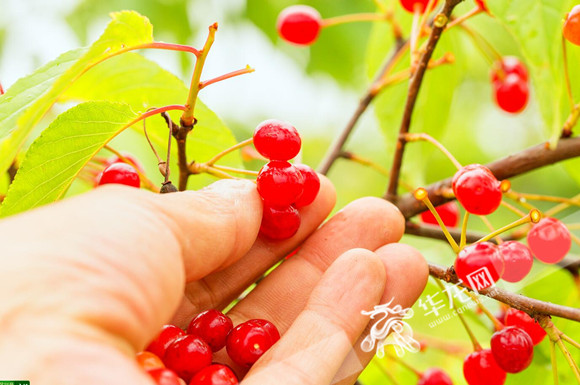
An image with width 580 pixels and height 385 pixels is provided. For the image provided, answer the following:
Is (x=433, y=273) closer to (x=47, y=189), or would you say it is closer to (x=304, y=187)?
(x=304, y=187)

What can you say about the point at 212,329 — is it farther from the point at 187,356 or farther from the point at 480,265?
the point at 480,265

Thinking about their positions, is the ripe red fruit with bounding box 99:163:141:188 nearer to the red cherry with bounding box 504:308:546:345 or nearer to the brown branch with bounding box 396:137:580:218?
the brown branch with bounding box 396:137:580:218

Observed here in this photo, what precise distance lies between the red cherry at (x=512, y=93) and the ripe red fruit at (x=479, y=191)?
2.58ft

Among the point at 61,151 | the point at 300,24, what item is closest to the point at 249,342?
the point at 61,151

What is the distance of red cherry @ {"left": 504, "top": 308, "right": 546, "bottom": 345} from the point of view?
1.10m

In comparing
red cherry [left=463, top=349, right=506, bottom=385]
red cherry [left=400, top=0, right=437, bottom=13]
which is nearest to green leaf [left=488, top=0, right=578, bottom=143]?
red cherry [left=400, top=0, right=437, bottom=13]

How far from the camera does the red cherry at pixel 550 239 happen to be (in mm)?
1092

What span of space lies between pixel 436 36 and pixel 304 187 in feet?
1.28

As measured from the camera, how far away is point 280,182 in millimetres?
1011

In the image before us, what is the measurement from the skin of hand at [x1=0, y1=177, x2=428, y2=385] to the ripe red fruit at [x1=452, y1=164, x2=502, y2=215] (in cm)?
18

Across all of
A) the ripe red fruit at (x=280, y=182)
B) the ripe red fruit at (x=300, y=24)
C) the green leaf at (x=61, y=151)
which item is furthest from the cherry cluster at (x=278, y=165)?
the ripe red fruit at (x=300, y=24)

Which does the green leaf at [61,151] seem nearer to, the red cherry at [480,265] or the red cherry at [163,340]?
the red cherry at [163,340]

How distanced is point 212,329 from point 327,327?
0.68 feet

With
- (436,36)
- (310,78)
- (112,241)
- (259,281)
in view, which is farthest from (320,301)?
(310,78)
